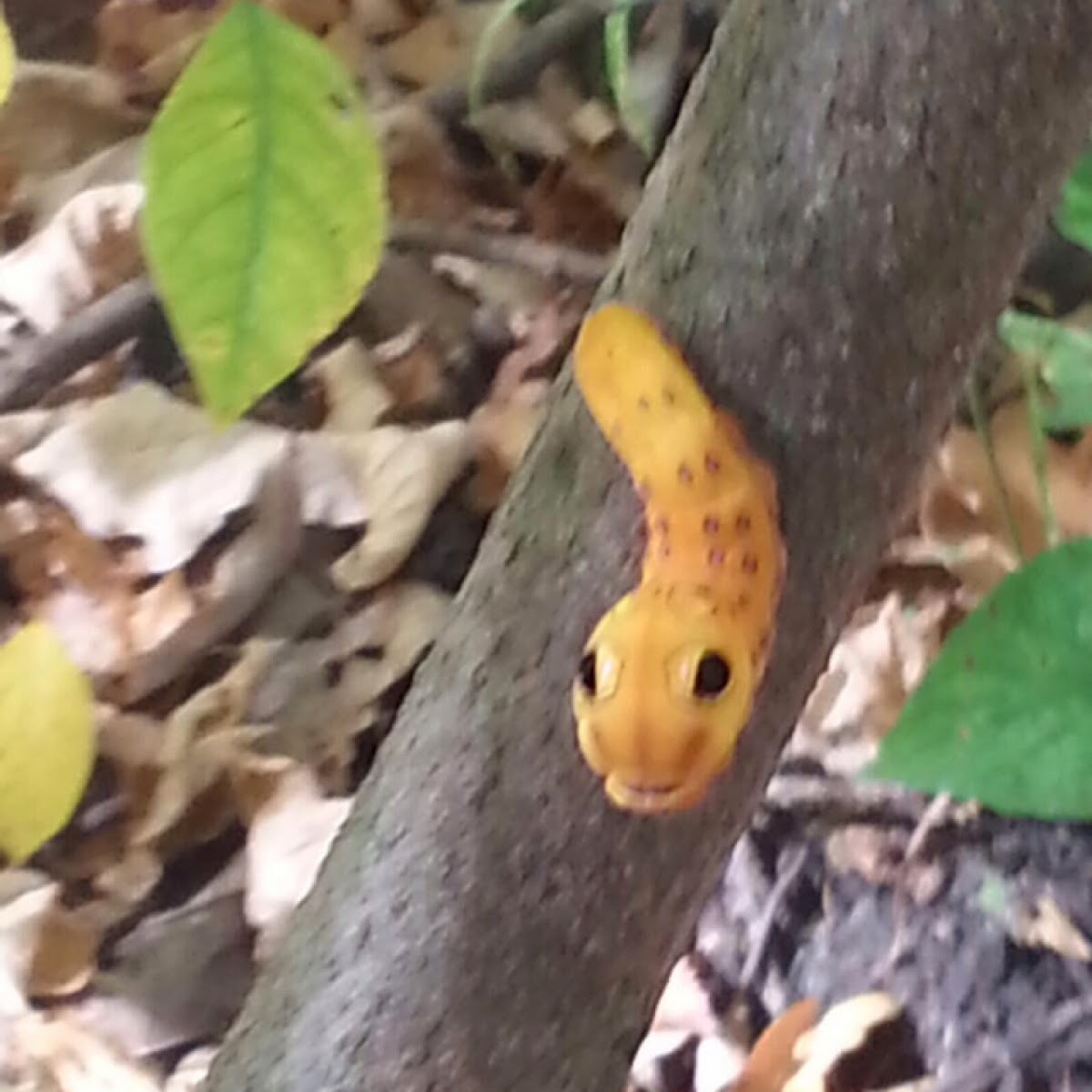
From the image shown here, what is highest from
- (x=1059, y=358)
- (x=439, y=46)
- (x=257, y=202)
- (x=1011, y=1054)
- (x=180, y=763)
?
(x=257, y=202)

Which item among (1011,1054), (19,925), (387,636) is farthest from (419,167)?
(1011,1054)

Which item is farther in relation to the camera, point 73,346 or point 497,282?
point 497,282

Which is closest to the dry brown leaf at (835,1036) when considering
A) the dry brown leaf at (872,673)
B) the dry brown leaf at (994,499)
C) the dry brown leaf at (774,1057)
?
the dry brown leaf at (774,1057)

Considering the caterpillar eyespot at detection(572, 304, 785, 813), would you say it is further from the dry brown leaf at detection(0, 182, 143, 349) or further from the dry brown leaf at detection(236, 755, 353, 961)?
the dry brown leaf at detection(0, 182, 143, 349)

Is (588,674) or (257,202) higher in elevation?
(257,202)

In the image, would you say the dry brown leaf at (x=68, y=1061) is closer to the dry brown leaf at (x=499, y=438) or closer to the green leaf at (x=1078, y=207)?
the dry brown leaf at (x=499, y=438)

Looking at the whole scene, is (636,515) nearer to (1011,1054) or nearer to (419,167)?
(1011,1054)
